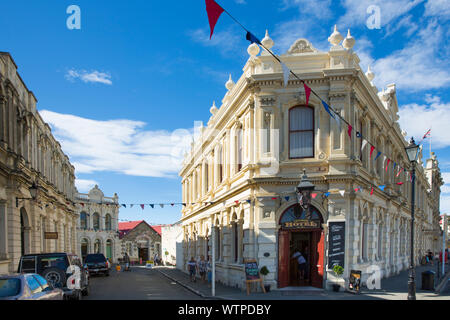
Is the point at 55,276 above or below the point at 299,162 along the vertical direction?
below

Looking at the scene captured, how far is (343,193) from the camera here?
18531mm

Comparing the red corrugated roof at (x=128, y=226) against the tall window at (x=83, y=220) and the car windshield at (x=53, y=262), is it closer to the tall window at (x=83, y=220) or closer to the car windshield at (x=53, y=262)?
the tall window at (x=83, y=220)

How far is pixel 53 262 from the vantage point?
15719mm

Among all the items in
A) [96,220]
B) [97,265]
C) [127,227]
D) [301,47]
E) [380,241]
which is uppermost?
[301,47]

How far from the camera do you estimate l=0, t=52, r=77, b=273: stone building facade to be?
65.1 feet

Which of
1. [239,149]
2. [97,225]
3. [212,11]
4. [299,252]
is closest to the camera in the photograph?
[212,11]

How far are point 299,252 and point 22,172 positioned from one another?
540 inches

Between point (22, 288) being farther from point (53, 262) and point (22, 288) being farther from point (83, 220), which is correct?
point (83, 220)

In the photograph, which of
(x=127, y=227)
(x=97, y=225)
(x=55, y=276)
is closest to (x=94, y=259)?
(x=55, y=276)

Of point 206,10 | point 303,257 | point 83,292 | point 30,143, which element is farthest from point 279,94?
point 30,143

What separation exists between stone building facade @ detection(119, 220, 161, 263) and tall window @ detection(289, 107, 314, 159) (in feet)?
167

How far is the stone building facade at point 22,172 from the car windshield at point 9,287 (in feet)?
34.6

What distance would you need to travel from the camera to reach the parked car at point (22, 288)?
877cm
